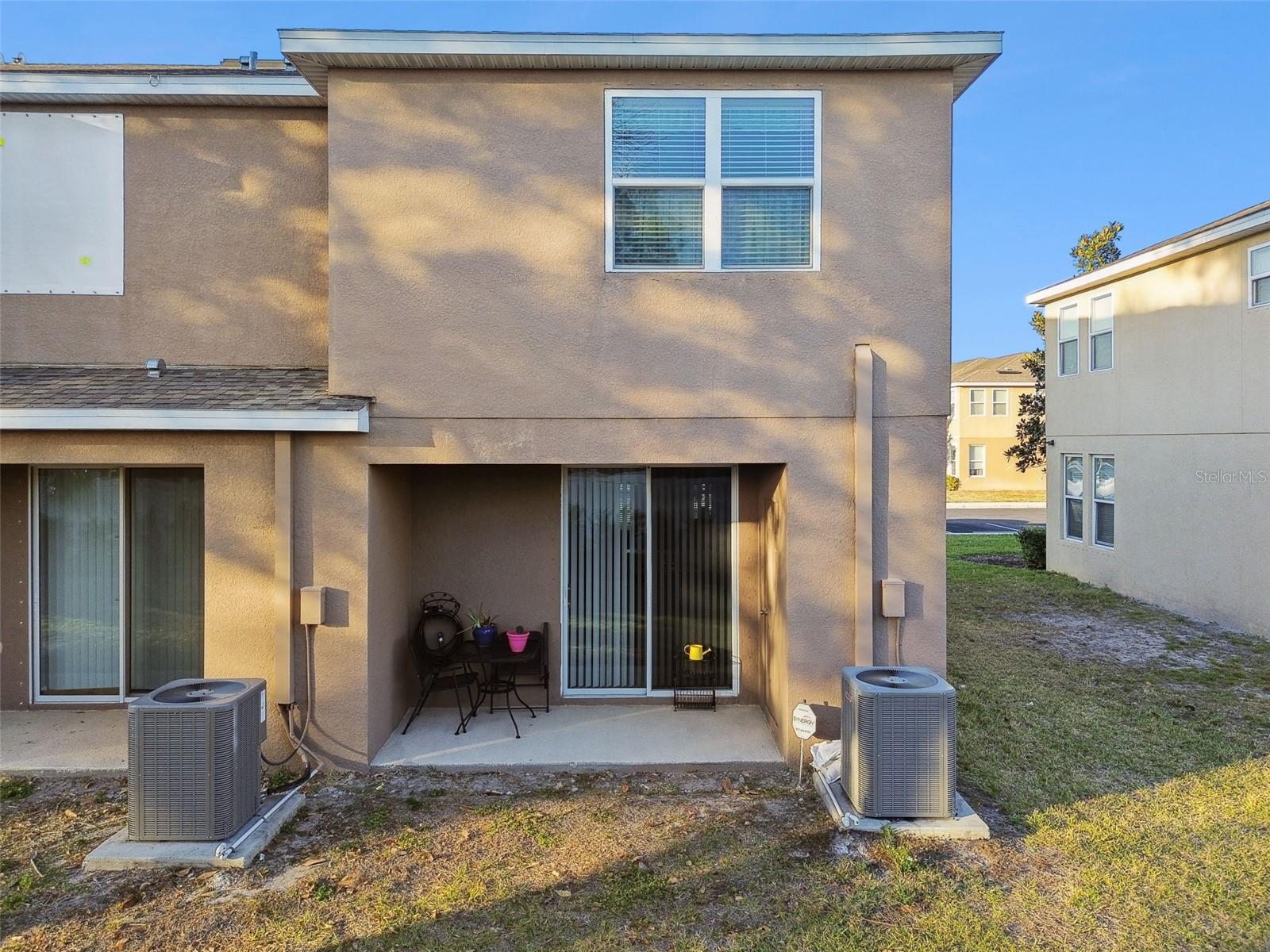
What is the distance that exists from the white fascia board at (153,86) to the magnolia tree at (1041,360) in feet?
73.9

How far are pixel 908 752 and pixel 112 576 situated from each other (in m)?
6.99

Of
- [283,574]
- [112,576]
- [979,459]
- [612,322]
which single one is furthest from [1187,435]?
[979,459]

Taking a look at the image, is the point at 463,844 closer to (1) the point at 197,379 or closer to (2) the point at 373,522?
(2) the point at 373,522

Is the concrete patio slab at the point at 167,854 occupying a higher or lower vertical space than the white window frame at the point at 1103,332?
lower

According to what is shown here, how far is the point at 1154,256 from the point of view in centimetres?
1134

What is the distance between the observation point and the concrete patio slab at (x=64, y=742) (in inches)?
219

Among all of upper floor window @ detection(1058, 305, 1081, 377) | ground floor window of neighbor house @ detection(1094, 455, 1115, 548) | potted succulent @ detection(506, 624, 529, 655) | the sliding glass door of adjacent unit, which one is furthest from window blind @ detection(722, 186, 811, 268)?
upper floor window @ detection(1058, 305, 1081, 377)

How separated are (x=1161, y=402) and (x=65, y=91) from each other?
48.0 feet

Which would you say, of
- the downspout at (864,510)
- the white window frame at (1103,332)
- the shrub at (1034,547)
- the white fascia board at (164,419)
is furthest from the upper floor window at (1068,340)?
the white fascia board at (164,419)

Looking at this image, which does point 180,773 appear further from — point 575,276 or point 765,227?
point 765,227

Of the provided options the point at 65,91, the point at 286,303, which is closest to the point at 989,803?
the point at 286,303

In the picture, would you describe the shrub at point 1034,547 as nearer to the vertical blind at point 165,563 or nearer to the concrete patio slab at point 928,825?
the concrete patio slab at point 928,825

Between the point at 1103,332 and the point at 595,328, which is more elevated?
the point at 1103,332

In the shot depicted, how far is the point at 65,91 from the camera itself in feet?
20.9
